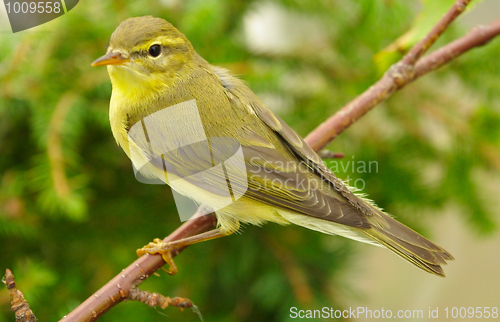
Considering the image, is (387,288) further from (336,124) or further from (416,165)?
(336,124)

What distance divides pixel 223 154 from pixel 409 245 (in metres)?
0.92

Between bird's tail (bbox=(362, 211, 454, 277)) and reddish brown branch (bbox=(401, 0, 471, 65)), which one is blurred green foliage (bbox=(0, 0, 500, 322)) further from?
bird's tail (bbox=(362, 211, 454, 277))

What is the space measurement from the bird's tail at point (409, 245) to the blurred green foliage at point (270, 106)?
0.40 m

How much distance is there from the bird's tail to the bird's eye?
1.28 metres

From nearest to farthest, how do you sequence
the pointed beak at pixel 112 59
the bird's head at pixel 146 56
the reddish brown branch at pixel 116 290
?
1. the reddish brown branch at pixel 116 290
2. the pointed beak at pixel 112 59
3. the bird's head at pixel 146 56

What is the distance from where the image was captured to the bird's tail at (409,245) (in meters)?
1.94

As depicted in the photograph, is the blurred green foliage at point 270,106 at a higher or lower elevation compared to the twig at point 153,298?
higher

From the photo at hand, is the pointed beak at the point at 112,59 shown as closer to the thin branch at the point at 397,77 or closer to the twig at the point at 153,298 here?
the thin branch at the point at 397,77

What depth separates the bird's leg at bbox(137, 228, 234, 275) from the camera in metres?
1.91

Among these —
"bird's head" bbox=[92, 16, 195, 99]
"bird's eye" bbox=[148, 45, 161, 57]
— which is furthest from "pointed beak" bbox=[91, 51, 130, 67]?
"bird's eye" bbox=[148, 45, 161, 57]

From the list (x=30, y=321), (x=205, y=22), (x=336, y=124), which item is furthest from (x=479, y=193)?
(x=30, y=321)

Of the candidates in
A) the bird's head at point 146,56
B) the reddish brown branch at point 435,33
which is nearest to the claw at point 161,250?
the bird's head at point 146,56

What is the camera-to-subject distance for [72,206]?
5.68 feet

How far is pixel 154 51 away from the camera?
2.15 m
